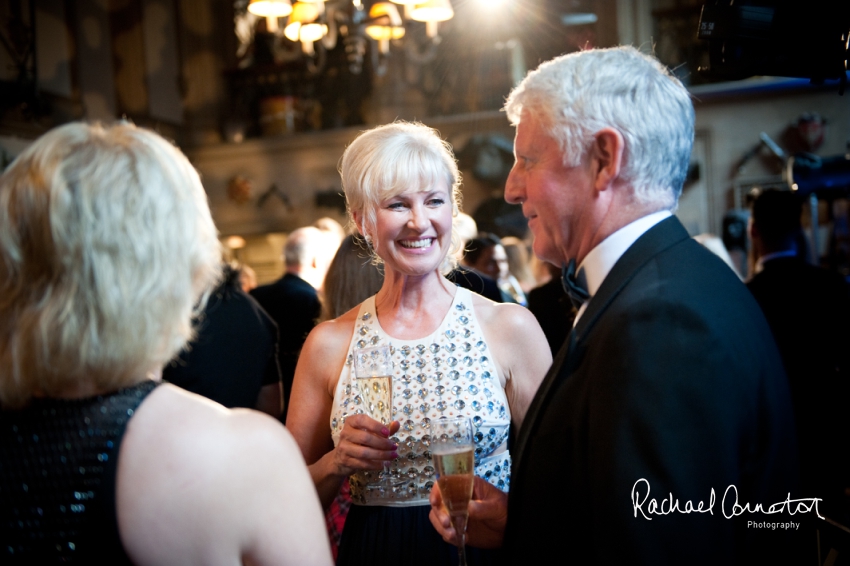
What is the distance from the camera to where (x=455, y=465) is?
131 cm

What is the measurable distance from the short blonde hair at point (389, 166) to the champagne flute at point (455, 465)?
787 millimetres

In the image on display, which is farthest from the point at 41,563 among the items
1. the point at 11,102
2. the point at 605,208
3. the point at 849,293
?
the point at 11,102

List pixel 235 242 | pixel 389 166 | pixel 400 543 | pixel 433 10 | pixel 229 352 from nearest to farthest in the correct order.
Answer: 1. pixel 400 543
2. pixel 389 166
3. pixel 229 352
4. pixel 433 10
5. pixel 235 242

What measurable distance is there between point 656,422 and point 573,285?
0.35m

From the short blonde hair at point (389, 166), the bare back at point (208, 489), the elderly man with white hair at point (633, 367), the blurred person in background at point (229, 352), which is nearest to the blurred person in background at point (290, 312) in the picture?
the blurred person in background at point (229, 352)

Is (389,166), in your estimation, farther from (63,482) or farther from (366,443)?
(63,482)

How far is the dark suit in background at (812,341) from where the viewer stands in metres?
3.60

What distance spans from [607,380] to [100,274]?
724mm

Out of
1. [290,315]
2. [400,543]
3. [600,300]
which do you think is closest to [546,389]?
[600,300]

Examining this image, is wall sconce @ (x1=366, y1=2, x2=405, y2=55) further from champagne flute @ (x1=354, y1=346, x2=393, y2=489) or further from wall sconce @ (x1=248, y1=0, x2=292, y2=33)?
champagne flute @ (x1=354, y1=346, x2=393, y2=489)

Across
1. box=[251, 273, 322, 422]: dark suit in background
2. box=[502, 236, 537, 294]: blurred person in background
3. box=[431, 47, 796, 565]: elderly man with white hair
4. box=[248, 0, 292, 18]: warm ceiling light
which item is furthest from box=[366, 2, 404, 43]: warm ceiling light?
box=[431, 47, 796, 565]: elderly man with white hair

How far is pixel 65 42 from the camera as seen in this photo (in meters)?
7.99

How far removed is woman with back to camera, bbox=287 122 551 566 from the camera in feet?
6.07

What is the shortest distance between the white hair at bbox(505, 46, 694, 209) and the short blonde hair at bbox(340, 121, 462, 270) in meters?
0.65
